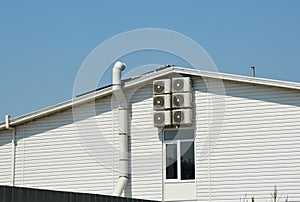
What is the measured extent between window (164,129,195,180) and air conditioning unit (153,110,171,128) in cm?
45

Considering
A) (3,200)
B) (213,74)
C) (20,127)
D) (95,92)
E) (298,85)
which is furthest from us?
(20,127)

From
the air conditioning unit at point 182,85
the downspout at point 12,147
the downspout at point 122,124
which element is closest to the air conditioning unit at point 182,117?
the air conditioning unit at point 182,85

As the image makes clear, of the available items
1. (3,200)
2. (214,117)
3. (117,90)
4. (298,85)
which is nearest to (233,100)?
(214,117)

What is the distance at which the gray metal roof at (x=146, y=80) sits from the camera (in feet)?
56.9

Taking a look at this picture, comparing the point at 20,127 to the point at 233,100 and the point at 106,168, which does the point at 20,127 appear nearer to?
the point at 106,168

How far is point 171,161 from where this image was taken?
18516 millimetres

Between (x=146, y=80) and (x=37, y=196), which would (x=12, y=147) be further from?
(x=37, y=196)

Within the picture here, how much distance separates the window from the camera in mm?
18359

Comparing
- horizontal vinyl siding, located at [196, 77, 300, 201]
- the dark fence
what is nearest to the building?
horizontal vinyl siding, located at [196, 77, 300, 201]

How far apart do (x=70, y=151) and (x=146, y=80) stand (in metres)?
3.01

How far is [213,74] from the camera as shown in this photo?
1802 cm

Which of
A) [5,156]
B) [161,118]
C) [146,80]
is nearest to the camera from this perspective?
[161,118]

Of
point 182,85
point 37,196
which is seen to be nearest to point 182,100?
point 182,85

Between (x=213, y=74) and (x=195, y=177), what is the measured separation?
271cm
